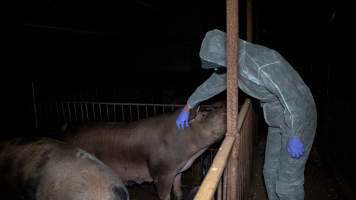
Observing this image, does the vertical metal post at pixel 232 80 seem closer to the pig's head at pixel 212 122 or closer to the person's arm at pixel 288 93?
the person's arm at pixel 288 93

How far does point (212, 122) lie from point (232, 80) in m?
1.62

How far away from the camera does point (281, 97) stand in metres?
2.57

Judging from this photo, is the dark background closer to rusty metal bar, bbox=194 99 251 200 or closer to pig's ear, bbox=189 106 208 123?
pig's ear, bbox=189 106 208 123

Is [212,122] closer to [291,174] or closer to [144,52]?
[291,174]

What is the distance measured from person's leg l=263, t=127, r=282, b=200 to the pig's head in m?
0.72

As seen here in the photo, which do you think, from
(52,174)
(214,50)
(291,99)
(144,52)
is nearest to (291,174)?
(291,99)

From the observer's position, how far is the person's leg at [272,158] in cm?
310

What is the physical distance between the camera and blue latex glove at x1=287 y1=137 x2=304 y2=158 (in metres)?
2.63

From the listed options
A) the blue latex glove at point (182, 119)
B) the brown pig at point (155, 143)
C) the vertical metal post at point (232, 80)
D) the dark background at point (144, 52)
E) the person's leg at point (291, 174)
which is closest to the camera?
the vertical metal post at point (232, 80)

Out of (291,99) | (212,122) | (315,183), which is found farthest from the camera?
(315,183)

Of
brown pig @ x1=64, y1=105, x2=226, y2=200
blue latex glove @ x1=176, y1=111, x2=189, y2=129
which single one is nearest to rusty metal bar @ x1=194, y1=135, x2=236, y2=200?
blue latex glove @ x1=176, y1=111, x2=189, y2=129

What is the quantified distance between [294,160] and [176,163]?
1660mm

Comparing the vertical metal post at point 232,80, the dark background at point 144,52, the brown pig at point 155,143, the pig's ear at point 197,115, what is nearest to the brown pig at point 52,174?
the vertical metal post at point 232,80

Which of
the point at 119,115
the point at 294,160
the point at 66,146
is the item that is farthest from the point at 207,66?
the point at 119,115
